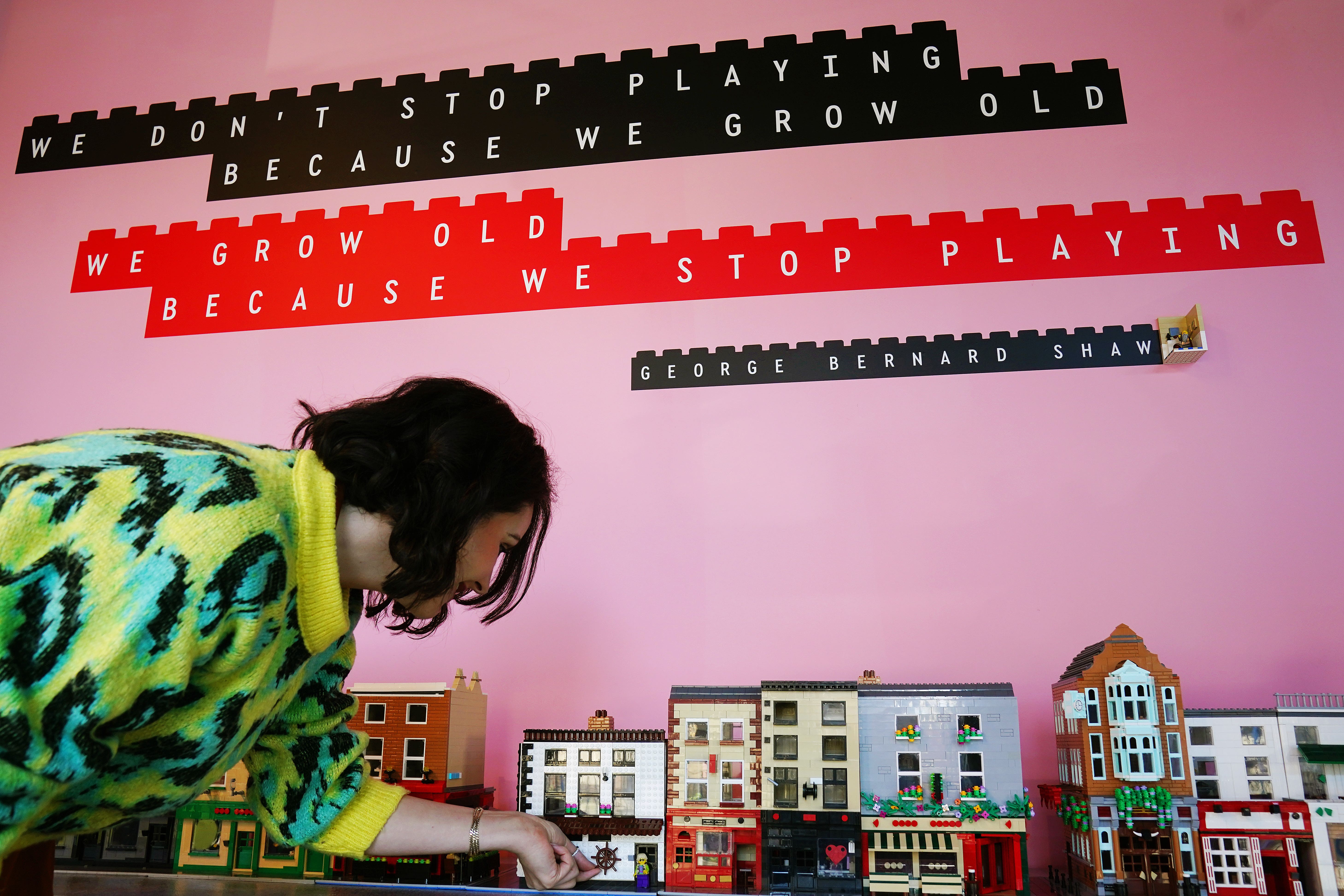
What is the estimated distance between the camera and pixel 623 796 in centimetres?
173

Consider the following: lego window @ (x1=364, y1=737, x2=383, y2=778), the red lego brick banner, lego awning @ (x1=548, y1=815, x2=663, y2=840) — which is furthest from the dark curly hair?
the red lego brick banner

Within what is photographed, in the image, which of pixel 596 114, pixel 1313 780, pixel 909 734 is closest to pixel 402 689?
pixel 909 734

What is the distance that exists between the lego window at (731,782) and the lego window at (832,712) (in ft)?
0.53

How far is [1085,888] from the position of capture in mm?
1542

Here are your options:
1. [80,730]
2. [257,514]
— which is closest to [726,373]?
[257,514]

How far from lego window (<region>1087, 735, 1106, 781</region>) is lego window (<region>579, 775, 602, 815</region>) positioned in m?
0.81

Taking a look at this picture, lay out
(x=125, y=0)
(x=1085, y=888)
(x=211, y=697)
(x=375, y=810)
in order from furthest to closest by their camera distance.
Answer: (x=125, y=0) < (x=1085, y=888) < (x=375, y=810) < (x=211, y=697)

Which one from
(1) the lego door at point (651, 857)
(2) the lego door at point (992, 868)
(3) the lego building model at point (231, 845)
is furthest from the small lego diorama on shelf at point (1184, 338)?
(3) the lego building model at point (231, 845)

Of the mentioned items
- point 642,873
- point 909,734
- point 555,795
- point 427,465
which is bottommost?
point 642,873

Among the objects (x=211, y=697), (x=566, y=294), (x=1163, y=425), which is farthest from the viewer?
(x=566, y=294)

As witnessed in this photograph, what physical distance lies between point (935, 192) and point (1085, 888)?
4.60ft

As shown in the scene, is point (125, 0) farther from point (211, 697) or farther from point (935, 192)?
point (211, 697)

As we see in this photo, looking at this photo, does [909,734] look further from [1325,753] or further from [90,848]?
[90,848]

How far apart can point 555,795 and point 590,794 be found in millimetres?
65
